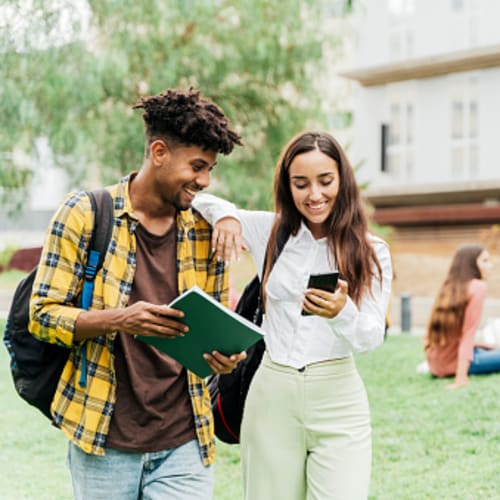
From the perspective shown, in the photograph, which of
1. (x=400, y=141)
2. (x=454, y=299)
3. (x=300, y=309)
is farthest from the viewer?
(x=400, y=141)

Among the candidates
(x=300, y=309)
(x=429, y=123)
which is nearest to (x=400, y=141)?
(x=429, y=123)

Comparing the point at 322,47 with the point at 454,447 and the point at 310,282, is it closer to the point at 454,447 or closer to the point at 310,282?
the point at 454,447

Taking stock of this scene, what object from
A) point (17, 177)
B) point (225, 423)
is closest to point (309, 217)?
point (225, 423)

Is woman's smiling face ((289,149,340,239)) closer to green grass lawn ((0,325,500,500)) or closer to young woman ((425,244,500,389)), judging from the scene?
green grass lawn ((0,325,500,500))

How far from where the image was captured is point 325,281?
259 centimetres

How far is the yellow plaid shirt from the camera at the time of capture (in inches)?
96.2

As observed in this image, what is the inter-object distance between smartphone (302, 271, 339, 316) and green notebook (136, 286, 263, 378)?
0.30 meters

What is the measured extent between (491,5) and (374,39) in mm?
3263

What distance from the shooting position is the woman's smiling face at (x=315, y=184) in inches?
114

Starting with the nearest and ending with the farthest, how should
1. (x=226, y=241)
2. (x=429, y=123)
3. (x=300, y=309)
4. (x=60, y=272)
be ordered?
(x=60, y=272) < (x=226, y=241) < (x=300, y=309) < (x=429, y=123)

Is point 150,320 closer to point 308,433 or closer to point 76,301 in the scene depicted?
point 76,301

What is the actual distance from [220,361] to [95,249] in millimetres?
500

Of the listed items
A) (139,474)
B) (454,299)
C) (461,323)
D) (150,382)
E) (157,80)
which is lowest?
(461,323)

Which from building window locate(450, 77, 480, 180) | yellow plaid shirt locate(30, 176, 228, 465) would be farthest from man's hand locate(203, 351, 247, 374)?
building window locate(450, 77, 480, 180)
